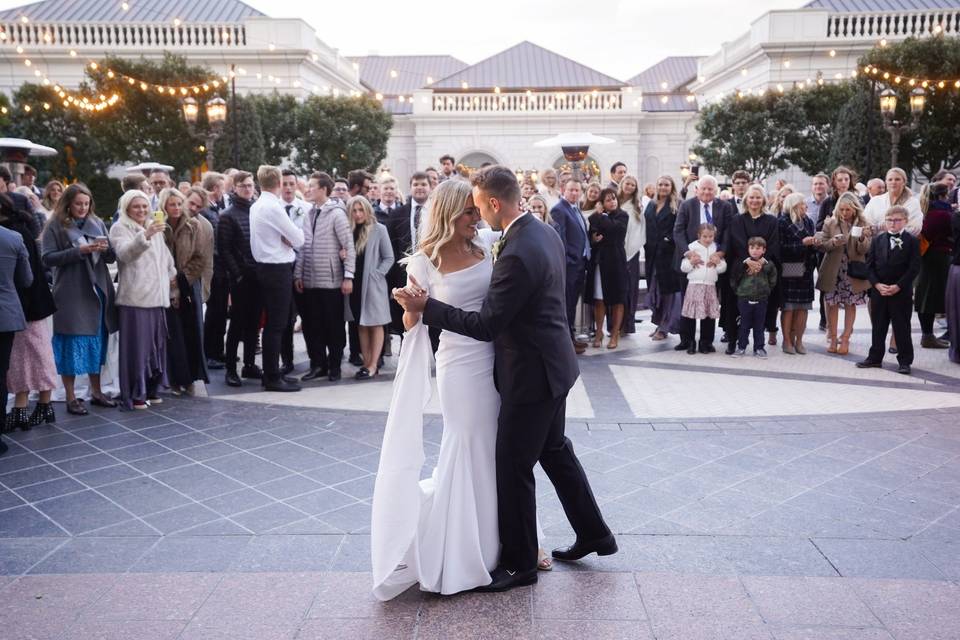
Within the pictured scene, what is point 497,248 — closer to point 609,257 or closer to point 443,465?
point 443,465

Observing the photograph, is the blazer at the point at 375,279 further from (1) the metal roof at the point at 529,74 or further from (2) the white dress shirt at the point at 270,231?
(1) the metal roof at the point at 529,74

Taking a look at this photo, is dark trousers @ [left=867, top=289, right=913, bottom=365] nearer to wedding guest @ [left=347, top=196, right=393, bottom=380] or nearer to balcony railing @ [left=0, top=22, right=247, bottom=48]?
wedding guest @ [left=347, top=196, right=393, bottom=380]

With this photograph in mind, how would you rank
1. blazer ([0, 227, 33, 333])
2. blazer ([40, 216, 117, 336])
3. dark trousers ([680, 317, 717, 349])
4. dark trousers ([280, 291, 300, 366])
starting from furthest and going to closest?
1. dark trousers ([680, 317, 717, 349])
2. dark trousers ([280, 291, 300, 366])
3. blazer ([40, 216, 117, 336])
4. blazer ([0, 227, 33, 333])

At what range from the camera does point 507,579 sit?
388 cm

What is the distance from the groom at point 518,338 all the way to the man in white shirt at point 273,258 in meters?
4.78

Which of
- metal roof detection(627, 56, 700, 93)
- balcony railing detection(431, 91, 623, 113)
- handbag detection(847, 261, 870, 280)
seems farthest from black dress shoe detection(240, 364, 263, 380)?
metal roof detection(627, 56, 700, 93)

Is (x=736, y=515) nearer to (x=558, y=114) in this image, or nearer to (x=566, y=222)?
(x=566, y=222)

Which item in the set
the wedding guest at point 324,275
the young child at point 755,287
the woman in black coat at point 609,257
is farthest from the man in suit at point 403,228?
the young child at point 755,287

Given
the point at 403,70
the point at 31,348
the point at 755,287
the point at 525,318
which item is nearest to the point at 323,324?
the point at 31,348

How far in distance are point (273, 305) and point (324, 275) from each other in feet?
2.55

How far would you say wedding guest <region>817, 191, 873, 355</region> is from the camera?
994cm

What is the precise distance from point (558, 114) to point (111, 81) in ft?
61.0

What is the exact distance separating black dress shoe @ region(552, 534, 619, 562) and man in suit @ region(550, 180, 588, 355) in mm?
5749

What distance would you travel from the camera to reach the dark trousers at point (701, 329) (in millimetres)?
10242
